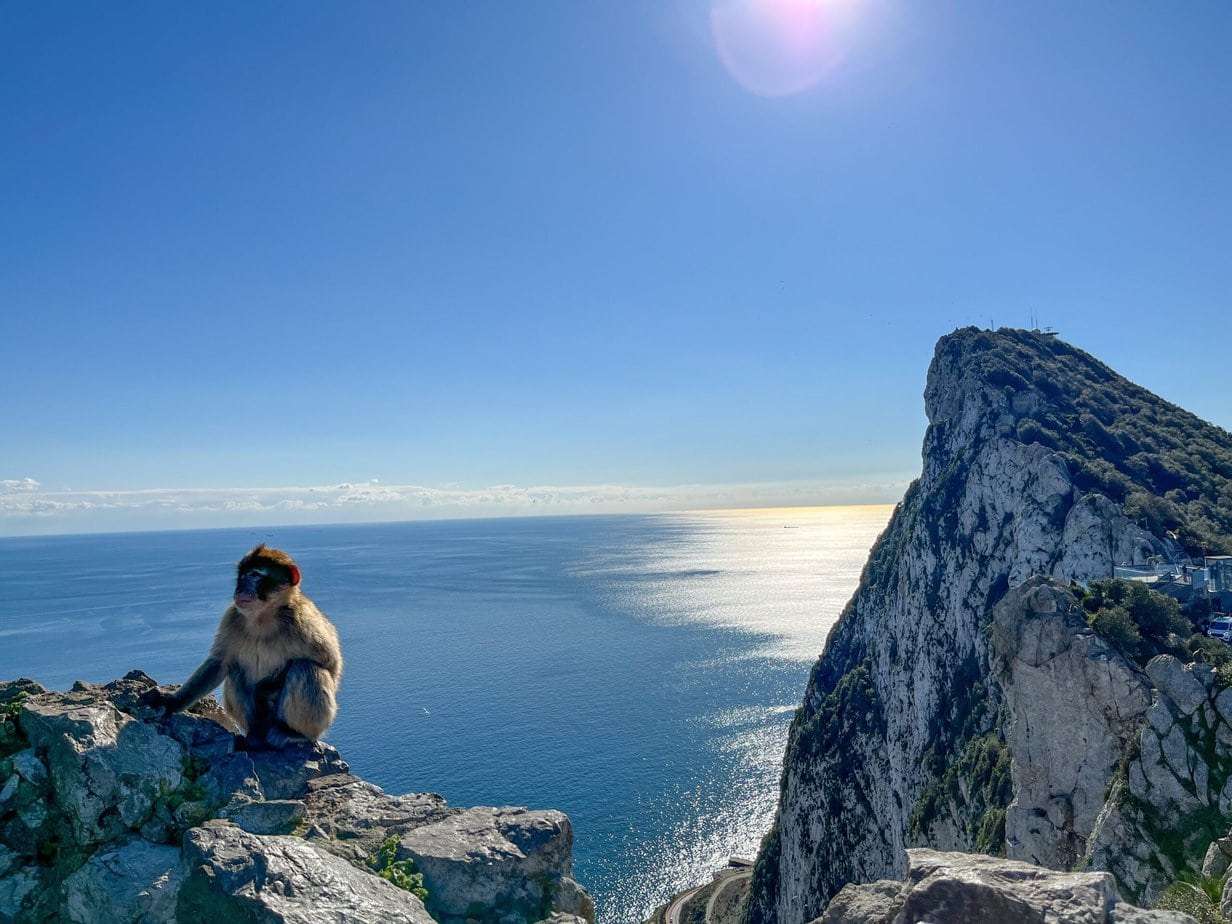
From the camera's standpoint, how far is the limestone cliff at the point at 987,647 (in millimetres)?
24734

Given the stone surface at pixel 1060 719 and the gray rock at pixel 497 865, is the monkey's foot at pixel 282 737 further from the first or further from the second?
the stone surface at pixel 1060 719

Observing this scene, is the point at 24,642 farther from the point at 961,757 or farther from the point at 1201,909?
the point at 1201,909

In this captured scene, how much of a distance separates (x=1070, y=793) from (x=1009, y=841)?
2803 millimetres

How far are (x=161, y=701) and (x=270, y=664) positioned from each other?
107 centimetres

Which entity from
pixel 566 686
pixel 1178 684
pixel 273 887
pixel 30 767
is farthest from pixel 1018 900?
pixel 566 686

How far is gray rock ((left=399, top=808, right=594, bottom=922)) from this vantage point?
17.2ft

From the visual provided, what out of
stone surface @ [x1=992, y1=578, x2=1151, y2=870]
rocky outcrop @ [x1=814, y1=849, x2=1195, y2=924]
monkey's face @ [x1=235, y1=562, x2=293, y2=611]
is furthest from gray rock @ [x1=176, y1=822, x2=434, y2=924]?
stone surface @ [x1=992, y1=578, x2=1151, y2=870]

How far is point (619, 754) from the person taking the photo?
66.3m

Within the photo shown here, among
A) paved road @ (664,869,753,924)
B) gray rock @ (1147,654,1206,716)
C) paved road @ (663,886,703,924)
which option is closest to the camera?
gray rock @ (1147,654,1206,716)

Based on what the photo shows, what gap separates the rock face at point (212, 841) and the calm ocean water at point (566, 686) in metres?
48.9

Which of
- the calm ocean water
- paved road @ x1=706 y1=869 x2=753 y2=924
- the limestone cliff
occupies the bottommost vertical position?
paved road @ x1=706 y1=869 x2=753 y2=924

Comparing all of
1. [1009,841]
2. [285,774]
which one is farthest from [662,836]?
[285,774]

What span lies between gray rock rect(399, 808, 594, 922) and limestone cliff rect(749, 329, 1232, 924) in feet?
68.7

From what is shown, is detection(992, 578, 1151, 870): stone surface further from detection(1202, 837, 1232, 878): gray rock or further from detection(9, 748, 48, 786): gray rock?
detection(9, 748, 48, 786): gray rock
